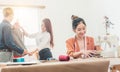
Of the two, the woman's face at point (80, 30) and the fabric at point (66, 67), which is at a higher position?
the woman's face at point (80, 30)

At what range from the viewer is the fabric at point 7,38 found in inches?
82.8

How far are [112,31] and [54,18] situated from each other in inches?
27.9

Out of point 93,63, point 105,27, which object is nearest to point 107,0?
point 105,27

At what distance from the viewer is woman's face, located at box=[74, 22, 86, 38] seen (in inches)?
93.4

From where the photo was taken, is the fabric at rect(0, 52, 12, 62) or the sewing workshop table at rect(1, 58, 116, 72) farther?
the fabric at rect(0, 52, 12, 62)

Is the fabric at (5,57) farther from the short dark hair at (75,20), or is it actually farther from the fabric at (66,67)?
the fabric at (66,67)

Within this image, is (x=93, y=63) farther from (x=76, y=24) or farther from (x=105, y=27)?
(x=105, y=27)

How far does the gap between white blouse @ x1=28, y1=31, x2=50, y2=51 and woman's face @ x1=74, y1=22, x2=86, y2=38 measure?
338 mm

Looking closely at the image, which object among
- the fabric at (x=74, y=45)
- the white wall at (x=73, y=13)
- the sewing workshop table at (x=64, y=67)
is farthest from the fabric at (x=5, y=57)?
the sewing workshop table at (x=64, y=67)

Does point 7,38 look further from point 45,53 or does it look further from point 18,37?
point 45,53

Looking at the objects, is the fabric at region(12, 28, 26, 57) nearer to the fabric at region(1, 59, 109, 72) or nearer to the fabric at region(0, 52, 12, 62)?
the fabric at region(0, 52, 12, 62)

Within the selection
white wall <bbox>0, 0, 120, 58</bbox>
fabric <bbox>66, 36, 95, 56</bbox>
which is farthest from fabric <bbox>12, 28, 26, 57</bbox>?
fabric <bbox>66, 36, 95, 56</bbox>

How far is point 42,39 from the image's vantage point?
89.5 inches

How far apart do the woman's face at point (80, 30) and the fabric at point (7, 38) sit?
2.15 feet
